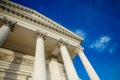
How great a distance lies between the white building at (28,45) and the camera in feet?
32.3

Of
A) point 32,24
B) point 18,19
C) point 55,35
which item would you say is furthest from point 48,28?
point 18,19

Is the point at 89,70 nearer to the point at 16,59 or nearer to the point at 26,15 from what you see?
the point at 16,59

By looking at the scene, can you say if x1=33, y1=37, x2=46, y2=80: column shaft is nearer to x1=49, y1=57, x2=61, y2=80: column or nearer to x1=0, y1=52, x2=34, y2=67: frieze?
x1=0, y1=52, x2=34, y2=67: frieze

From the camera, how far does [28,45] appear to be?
13156 mm

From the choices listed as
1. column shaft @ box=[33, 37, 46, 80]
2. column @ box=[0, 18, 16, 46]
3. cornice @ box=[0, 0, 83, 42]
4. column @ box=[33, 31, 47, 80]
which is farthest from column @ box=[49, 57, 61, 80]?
column @ box=[0, 18, 16, 46]

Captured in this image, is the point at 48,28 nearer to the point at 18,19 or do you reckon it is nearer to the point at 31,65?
the point at 18,19

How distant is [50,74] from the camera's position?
12.2 metres

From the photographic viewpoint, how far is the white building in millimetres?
9836

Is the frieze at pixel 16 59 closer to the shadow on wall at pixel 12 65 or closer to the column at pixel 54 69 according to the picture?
the shadow on wall at pixel 12 65

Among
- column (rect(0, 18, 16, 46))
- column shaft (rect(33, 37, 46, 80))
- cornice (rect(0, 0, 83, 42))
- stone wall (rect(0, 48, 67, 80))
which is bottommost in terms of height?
column shaft (rect(33, 37, 46, 80))

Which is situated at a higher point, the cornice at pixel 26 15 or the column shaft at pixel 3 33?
the cornice at pixel 26 15

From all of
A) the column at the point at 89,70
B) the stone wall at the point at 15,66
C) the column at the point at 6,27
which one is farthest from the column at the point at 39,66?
the column at the point at 89,70

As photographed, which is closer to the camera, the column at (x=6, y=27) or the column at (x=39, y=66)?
the column at (x=39, y=66)

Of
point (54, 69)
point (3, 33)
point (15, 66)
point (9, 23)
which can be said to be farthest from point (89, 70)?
point (9, 23)
